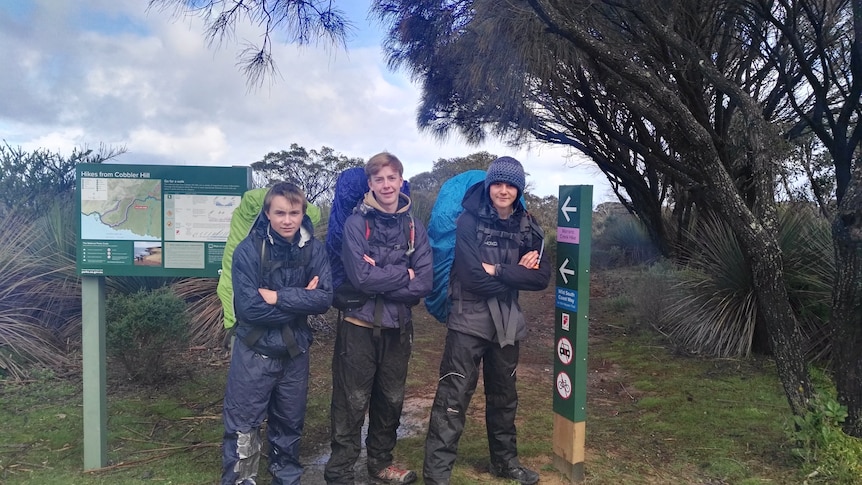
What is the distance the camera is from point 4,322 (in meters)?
5.95

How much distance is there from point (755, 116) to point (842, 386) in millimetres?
1862

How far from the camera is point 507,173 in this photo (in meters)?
3.38

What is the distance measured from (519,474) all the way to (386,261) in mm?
1556

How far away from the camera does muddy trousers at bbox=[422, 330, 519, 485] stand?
3.33m

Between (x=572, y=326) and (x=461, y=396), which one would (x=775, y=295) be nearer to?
(x=572, y=326)

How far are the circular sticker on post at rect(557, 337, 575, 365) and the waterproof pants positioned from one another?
155 centimetres

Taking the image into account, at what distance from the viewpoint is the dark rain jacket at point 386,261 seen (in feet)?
10.5

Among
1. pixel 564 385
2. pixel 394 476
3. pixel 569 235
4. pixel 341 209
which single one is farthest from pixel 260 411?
pixel 569 235

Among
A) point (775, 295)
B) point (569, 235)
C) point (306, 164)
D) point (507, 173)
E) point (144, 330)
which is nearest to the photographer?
point (507, 173)

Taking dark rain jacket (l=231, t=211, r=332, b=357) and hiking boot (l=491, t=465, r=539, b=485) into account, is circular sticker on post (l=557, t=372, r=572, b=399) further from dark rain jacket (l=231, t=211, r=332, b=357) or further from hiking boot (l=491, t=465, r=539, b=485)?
dark rain jacket (l=231, t=211, r=332, b=357)

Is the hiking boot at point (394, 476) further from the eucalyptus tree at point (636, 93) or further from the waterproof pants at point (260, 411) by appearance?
the eucalyptus tree at point (636, 93)

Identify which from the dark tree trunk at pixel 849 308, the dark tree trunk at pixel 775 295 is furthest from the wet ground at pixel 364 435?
the dark tree trunk at pixel 849 308

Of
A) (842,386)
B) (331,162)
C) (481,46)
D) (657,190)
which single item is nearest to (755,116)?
(842,386)

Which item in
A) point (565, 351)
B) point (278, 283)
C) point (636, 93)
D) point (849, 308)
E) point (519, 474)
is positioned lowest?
point (519, 474)
